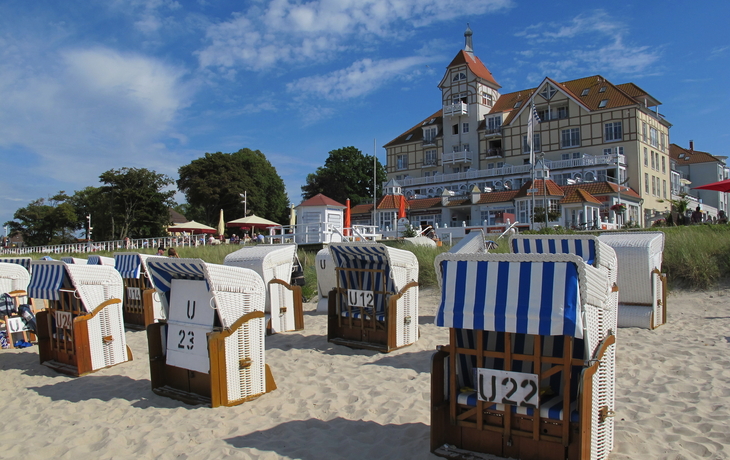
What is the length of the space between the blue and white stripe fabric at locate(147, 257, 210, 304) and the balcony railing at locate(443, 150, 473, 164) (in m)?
46.9

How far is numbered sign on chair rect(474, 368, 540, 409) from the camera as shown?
10.7 ft

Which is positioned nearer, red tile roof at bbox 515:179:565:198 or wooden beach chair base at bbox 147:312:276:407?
wooden beach chair base at bbox 147:312:276:407

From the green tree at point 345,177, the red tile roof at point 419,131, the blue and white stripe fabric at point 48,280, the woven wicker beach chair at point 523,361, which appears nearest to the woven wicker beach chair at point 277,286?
the blue and white stripe fabric at point 48,280

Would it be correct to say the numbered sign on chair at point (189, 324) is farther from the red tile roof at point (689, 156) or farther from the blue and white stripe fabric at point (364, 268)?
the red tile roof at point (689, 156)

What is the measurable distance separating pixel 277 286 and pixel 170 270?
10.9 ft

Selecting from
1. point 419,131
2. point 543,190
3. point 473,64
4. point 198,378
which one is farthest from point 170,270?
point 419,131

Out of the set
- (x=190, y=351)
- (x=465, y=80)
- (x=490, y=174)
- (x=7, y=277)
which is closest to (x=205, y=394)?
(x=190, y=351)

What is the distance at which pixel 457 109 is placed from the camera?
2000 inches

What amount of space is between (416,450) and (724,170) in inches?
2970

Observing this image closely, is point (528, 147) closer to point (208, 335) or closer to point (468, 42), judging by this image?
point (468, 42)

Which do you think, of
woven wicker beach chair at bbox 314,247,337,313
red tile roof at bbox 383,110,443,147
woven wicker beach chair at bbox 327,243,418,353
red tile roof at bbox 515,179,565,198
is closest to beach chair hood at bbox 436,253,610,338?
woven wicker beach chair at bbox 327,243,418,353

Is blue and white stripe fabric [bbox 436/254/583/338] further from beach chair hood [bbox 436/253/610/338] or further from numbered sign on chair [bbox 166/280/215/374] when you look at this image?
numbered sign on chair [bbox 166/280/215/374]

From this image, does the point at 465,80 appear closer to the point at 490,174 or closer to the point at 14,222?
the point at 490,174

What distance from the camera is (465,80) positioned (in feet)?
167
